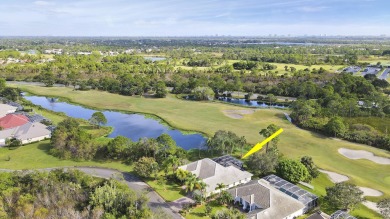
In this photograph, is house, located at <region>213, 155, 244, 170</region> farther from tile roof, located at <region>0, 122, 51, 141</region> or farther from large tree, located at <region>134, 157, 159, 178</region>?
tile roof, located at <region>0, 122, 51, 141</region>

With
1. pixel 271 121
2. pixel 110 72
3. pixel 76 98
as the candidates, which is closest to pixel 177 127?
pixel 271 121

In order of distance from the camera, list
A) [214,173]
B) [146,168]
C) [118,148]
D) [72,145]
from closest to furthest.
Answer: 1. [214,173]
2. [146,168]
3. [118,148]
4. [72,145]

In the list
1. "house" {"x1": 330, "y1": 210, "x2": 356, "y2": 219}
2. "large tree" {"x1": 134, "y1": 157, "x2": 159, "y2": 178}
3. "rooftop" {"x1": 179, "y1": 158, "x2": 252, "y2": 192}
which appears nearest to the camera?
"house" {"x1": 330, "y1": 210, "x2": 356, "y2": 219}

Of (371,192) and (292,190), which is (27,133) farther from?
(371,192)

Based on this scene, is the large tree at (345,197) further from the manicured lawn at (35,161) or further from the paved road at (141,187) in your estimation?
the manicured lawn at (35,161)

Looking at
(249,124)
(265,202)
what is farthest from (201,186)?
(249,124)

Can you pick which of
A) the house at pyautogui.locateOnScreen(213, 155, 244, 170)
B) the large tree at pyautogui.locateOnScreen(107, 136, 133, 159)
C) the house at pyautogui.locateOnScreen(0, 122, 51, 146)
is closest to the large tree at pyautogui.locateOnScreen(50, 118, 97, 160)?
the large tree at pyautogui.locateOnScreen(107, 136, 133, 159)

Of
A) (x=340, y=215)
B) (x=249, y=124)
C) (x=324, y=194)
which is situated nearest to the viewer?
(x=340, y=215)
